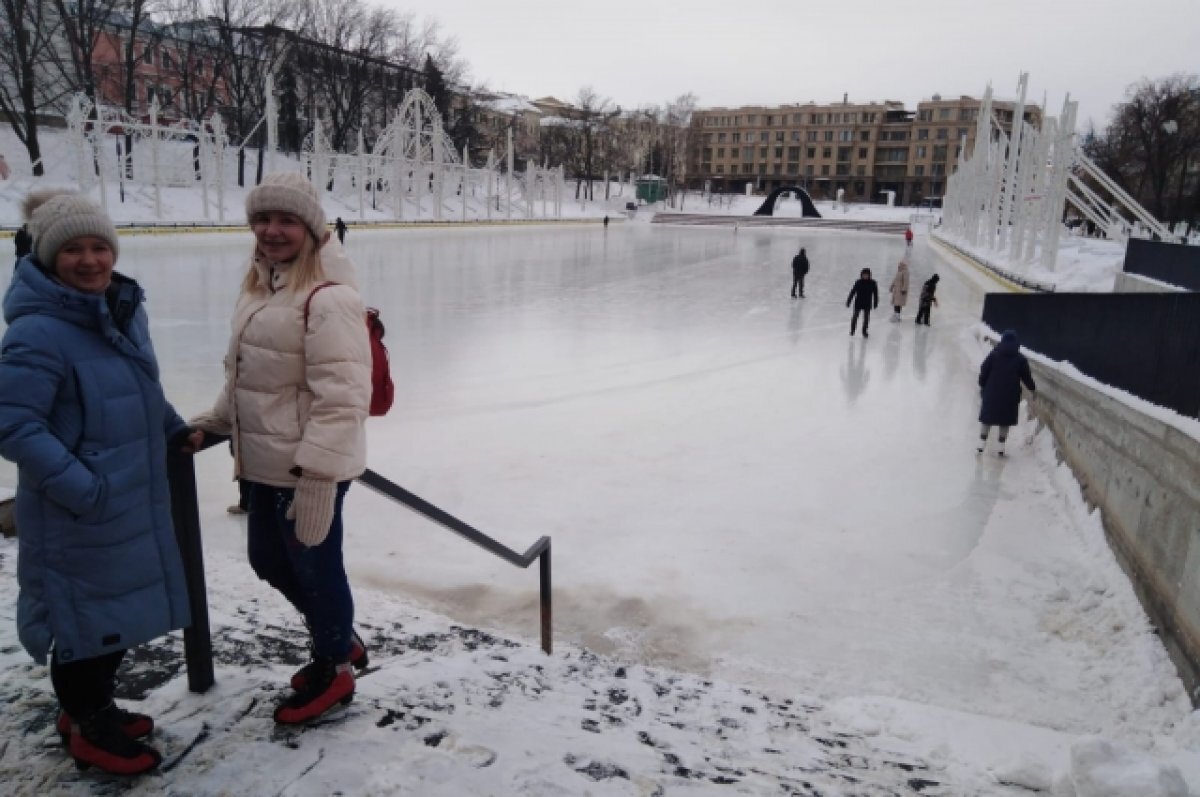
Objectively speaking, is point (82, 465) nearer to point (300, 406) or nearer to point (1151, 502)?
point (300, 406)

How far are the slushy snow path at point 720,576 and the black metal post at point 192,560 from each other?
0.29 ft

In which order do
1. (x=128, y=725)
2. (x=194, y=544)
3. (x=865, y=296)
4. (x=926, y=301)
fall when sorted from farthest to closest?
1. (x=926, y=301)
2. (x=865, y=296)
3. (x=194, y=544)
4. (x=128, y=725)

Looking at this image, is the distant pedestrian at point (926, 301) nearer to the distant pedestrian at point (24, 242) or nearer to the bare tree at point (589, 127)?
the distant pedestrian at point (24, 242)

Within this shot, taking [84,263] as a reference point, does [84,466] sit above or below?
below

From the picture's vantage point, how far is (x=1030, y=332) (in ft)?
34.3

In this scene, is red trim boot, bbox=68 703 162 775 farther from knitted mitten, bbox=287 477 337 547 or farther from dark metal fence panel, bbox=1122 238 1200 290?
dark metal fence panel, bbox=1122 238 1200 290

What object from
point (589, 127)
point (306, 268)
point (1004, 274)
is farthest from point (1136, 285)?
point (589, 127)

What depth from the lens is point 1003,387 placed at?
7598 millimetres

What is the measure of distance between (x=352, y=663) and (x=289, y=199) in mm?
1505

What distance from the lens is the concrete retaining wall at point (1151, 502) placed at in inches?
151

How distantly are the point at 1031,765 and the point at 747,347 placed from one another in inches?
412

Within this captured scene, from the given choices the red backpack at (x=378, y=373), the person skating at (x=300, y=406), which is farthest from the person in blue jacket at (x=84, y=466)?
the red backpack at (x=378, y=373)

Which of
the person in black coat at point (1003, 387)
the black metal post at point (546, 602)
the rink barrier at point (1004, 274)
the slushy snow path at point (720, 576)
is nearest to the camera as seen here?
the slushy snow path at point (720, 576)

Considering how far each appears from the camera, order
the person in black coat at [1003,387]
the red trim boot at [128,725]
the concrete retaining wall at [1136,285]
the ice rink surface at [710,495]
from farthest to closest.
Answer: the concrete retaining wall at [1136,285] → the person in black coat at [1003,387] → the ice rink surface at [710,495] → the red trim boot at [128,725]
